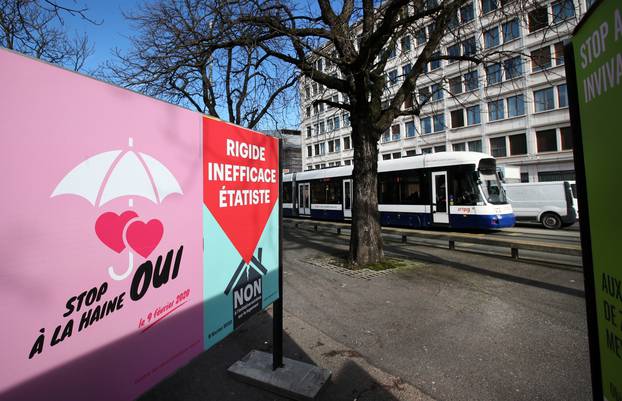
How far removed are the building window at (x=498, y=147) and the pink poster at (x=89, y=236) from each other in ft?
120

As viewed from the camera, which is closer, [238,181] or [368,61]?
[238,181]

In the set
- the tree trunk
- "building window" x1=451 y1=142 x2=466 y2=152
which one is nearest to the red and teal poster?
the tree trunk

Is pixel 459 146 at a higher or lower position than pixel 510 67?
higher

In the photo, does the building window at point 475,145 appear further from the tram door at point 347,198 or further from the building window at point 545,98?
the tram door at point 347,198

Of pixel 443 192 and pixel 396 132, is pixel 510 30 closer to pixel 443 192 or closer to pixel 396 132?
pixel 443 192

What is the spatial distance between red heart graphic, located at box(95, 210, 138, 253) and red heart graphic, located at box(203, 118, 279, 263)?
0.66 meters

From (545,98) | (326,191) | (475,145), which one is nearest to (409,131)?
(475,145)

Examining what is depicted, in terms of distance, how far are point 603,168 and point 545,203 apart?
1865cm

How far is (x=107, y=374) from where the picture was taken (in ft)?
5.25

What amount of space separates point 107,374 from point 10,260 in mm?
725

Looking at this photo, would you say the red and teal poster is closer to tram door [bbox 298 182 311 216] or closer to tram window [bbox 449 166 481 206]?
tram window [bbox 449 166 481 206]

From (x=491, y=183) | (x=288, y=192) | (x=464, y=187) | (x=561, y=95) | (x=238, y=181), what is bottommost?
(x=238, y=181)

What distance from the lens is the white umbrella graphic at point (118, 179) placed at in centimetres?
146

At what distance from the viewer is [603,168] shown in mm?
1134
